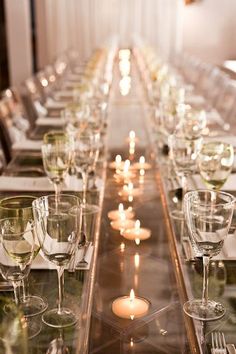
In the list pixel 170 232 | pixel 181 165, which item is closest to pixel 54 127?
pixel 181 165

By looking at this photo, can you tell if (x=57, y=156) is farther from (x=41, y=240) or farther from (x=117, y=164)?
(x=41, y=240)

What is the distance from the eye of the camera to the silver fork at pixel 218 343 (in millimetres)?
1025

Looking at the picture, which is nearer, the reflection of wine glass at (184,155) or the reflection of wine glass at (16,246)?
the reflection of wine glass at (16,246)

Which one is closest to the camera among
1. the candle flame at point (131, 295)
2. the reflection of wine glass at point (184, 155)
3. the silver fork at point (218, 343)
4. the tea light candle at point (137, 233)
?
the silver fork at point (218, 343)

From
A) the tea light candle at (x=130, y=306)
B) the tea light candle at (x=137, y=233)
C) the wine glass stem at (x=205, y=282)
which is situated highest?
the wine glass stem at (x=205, y=282)

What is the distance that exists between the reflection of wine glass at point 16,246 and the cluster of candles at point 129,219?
0.21 meters

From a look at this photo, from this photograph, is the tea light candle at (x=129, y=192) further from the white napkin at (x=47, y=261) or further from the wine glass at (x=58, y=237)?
the wine glass at (x=58, y=237)

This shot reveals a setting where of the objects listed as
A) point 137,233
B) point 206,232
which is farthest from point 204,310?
point 137,233

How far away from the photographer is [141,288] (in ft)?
4.25

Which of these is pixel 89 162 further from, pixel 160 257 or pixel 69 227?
pixel 69 227

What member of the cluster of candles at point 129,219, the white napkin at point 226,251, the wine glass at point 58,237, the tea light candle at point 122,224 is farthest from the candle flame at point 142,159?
→ the wine glass at point 58,237

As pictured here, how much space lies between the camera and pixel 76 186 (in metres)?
1.95

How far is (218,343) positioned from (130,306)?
0.76 ft

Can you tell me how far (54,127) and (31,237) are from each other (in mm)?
2115
